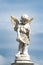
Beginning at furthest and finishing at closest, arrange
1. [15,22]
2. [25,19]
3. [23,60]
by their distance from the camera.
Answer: [15,22]
[25,19]
[23,60]

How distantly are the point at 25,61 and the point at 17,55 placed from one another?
28.7 inches

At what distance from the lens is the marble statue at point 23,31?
1948cm

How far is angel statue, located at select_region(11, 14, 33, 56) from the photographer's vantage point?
1948 centimetres

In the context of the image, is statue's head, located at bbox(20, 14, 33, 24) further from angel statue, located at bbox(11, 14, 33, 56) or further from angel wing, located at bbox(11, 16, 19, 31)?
angel wing, located at bbox(11, 16, 19, 31)

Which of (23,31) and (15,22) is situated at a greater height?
(15,22)

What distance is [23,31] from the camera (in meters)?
19.7

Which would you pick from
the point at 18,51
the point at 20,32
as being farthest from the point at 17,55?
the point at 20,32

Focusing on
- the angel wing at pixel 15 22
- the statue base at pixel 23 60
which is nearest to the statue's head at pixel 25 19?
the angel wing at pixel 15 22

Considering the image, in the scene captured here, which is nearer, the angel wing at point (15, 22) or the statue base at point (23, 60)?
the statue base at point (23, 60)

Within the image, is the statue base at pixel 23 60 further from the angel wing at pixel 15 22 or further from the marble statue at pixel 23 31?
the angel wing at pixel 15 22

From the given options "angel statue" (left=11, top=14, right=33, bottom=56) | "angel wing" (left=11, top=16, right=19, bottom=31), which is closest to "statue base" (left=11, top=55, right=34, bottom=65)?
"angel statue" (left=11, top=14, right=33, bottom=56)

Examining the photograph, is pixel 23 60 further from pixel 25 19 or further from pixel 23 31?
pixel 25 19

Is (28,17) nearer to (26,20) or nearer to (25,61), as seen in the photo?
(26,20)

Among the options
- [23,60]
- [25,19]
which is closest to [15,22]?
[25,19]
